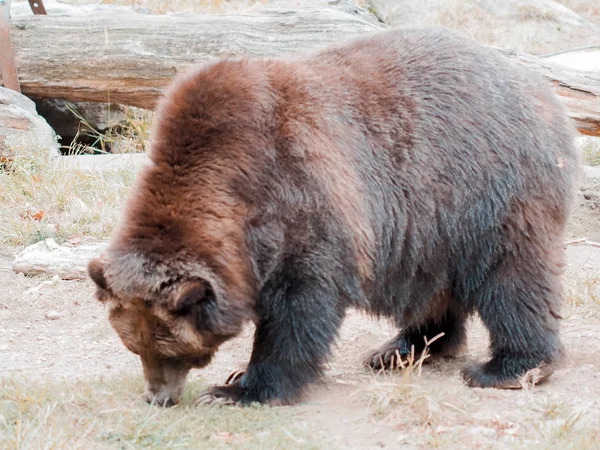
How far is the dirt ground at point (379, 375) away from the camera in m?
4.42

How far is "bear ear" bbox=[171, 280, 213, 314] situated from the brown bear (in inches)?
0.4

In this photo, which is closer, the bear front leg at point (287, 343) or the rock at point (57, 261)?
the bear front leg at point (287, 343)

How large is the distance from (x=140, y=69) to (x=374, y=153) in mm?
4880

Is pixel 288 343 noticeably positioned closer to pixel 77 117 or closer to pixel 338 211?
pixel 338 211

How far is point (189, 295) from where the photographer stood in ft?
14.4

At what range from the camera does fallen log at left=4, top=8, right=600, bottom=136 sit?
8719 mm

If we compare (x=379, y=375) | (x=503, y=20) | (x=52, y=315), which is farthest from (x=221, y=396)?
(x=503, y=20)

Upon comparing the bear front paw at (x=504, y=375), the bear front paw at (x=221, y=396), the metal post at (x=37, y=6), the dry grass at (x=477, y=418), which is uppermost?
the metal post at (x=37, y=6)

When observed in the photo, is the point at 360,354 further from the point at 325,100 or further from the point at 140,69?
the point at 140,69

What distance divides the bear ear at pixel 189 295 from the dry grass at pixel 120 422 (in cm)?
54

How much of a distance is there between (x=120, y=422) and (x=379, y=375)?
1832 millimetres

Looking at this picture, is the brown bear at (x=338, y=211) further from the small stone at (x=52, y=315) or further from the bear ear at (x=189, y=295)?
the small stone at (x=52, y=315)

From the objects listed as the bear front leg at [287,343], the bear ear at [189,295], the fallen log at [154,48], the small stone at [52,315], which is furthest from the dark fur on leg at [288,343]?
the fallen log at [154,48]

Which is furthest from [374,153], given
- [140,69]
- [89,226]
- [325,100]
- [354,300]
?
[140,69]
